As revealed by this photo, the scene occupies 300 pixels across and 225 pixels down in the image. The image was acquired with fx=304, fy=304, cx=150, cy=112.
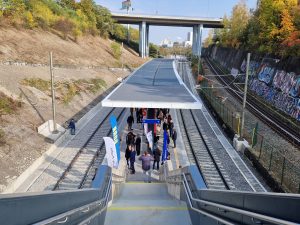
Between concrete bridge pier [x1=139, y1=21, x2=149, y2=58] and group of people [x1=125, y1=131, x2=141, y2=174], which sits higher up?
concrete bridge pier [x1=139, y1=21, x2=149, y2=58]

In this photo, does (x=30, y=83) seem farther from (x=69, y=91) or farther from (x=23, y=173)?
(x=23, y=173)

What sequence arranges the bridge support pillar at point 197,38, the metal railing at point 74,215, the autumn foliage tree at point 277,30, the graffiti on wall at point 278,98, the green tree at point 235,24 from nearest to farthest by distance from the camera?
the metal railing at point 74,215 < the graffiti on wall at point 278,98 < the autumn foliage tree at point 277,30 < the green tree at point 235,24 < the bridge support pillar at point 197,38

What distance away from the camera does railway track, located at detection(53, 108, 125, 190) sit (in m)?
13.4

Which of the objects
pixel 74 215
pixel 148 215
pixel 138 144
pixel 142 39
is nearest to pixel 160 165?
pixel 138 144

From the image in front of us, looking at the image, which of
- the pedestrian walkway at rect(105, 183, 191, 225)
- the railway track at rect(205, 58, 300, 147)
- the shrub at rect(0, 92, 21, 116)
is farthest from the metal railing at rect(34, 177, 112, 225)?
the railway track at rect(205, 58, 300, 147)

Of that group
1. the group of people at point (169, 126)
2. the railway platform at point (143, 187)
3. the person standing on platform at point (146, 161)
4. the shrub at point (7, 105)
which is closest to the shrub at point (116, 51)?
the railway platform at point (143, 187)

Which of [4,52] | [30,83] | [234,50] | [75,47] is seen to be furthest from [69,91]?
[234,50]

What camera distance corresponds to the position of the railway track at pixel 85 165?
1342cm

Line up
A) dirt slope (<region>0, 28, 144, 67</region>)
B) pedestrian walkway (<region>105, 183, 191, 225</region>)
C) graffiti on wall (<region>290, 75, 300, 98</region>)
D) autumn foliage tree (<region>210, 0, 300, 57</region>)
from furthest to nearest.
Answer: dirt slope (<region>0, 28, 144, 67</region>), autumn foliage tree (<region>210, 0, 300, 57</region>), graffiti on wall (<region>290, 75, 300, 98</region>), pedestrian walkway (<region>105, 183, 191, 225</region>)

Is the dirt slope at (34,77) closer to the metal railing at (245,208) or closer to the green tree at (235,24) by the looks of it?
the metal railing at (245,208)

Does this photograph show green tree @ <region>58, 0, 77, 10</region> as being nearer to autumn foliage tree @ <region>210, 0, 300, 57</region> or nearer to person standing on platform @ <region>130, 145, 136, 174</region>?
autumn foliage tree @ <region>210, 0, 300, 57</region>

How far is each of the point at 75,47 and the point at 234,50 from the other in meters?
30.0

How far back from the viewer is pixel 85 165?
15.3 metres

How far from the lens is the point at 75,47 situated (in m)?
51.2
